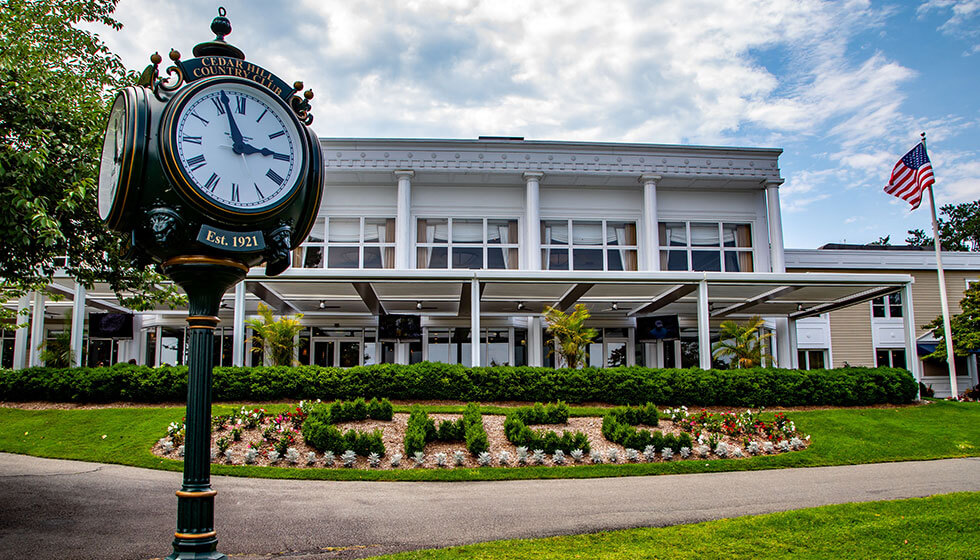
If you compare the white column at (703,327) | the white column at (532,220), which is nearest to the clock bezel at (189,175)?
the white column at (703,327)

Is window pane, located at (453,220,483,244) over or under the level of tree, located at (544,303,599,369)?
over

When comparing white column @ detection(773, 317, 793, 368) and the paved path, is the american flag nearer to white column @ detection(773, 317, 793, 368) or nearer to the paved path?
white column @ detection(773, 317, 793, 368)

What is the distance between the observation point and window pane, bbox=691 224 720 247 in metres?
23.7

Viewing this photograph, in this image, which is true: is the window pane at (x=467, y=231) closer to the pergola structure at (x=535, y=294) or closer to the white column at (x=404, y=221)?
the white column at (x=404, y=221)

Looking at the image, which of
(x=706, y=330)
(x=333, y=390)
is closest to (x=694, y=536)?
(x=333, y=390)

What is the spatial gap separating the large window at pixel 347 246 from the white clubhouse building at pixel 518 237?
39 millimetres

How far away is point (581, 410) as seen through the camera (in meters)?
14.8

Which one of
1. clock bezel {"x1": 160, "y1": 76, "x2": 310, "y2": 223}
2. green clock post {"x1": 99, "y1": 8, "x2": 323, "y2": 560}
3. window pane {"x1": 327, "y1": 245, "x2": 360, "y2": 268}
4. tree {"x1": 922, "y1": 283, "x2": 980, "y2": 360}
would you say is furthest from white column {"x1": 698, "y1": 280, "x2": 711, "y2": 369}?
clock bezel {"x1": 160, "y1": 76, "x2": 310, "y2": 223}

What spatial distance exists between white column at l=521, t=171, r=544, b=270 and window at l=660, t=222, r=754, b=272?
454 cm

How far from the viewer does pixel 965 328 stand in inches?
1041

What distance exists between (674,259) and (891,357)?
12.5m

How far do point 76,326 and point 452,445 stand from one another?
476 inches

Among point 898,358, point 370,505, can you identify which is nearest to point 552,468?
point 370,505

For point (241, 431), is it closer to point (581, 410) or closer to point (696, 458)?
point (581, 410)
